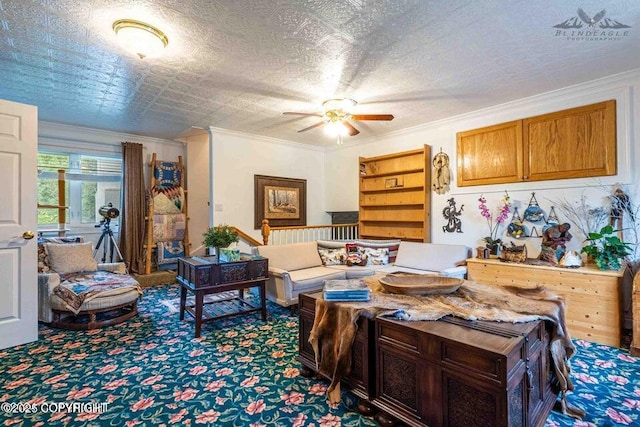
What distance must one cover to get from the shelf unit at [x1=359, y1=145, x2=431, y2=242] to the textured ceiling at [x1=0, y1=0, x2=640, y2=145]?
93cm

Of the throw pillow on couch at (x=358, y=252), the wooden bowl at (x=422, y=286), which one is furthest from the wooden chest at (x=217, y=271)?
the wooden bowl at (x=422, y=286)

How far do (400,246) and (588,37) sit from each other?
302 centimetres

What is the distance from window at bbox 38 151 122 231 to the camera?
15.6 ft

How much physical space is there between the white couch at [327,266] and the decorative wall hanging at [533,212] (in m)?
0.80

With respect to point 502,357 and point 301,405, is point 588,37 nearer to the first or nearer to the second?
point 502,357

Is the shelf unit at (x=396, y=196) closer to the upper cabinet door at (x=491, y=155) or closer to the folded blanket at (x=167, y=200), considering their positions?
the upper cabinet door at (x=491, y=155)

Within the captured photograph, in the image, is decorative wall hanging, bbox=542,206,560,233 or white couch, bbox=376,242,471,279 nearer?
decorative wall hanging, bbox=542,206,560,233

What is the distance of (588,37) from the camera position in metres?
2.38

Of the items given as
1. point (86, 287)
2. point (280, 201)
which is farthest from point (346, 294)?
point (280, 201)

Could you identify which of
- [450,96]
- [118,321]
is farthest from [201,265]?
[450,96]

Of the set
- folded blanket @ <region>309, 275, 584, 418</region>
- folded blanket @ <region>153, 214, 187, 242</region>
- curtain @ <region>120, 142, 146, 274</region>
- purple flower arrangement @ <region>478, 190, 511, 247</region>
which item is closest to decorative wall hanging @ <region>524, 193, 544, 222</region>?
purple flower arrangement @ <region>478, 190, 511, 247</region>

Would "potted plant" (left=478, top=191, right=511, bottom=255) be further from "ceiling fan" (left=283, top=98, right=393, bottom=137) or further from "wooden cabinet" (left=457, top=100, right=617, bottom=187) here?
"ceiling fan" (left=283, top=98, right=393, bottom=137)

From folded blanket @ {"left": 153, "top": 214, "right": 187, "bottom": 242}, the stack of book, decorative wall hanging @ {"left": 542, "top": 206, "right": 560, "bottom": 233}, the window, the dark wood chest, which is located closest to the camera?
the dark wood chest

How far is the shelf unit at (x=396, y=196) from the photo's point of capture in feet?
15.1
